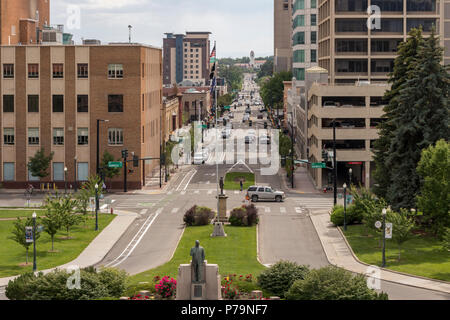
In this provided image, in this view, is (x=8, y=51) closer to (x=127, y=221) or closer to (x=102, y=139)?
(x=102, y=139)

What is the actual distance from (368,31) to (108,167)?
46.4 metres

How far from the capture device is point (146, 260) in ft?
153

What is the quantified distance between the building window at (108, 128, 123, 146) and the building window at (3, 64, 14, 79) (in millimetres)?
12549

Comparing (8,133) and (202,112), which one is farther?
(202,112)

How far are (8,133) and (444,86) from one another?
4932 centimetres

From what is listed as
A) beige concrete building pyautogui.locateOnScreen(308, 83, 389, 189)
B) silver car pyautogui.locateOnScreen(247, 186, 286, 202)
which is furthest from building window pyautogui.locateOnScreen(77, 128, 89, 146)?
beige concrete building pyautogui.locateOnScreen(308, 83, 389, 189)

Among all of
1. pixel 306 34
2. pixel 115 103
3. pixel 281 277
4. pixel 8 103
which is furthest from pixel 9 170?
pixel 306 34

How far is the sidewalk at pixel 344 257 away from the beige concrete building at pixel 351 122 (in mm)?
19422

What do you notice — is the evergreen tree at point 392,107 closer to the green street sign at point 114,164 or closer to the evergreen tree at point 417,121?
the evergreen tree at point 417,121

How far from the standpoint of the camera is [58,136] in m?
83.6

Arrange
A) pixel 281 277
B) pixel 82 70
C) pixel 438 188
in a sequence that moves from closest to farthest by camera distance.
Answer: pixel 281 277, pixel 438 188, pixel 82 70

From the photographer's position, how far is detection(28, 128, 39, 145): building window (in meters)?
83.6

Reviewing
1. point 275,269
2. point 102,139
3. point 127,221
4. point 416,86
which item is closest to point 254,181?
point 102,139

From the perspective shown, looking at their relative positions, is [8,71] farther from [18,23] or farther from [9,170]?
[18,23]
